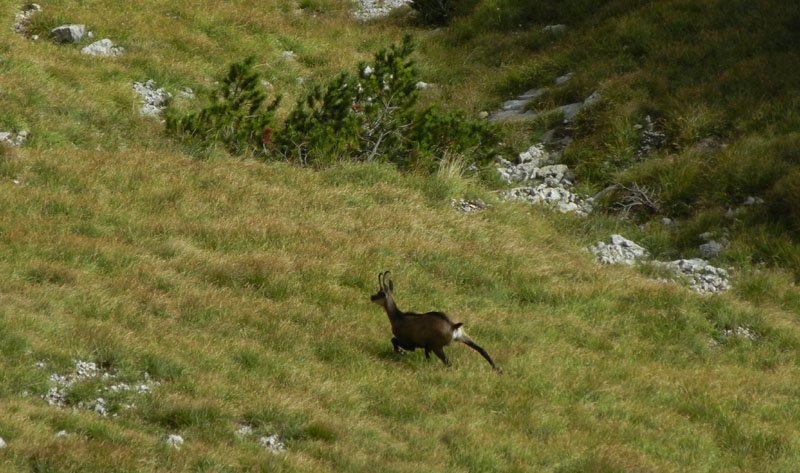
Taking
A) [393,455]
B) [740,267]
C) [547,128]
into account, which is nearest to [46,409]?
[393,455]

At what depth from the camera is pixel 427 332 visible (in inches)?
383

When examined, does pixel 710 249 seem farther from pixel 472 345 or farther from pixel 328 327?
pixel 328 327

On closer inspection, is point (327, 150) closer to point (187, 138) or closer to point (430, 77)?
point (187, 138)

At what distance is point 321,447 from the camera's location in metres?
7.91

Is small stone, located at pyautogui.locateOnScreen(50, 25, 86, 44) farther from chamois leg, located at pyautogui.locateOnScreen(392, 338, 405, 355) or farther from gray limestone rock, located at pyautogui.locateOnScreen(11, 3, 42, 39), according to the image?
chamois leg, located at pyautogui.locateOnScreen(392, 338, 405, 355)

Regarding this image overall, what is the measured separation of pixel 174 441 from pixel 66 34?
15047mm

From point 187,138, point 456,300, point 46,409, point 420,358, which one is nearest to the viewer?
point 46,409

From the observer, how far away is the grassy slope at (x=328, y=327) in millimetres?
8109

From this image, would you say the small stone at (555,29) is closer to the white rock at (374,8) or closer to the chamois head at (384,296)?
the white rock at (374,8)

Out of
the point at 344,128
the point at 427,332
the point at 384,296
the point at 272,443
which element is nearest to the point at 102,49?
the point at 344,128

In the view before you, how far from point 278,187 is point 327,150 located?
2.16 m

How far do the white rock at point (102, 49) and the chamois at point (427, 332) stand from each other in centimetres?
1237

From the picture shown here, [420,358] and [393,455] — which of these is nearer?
[393,455]

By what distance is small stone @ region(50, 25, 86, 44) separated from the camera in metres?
20.4
